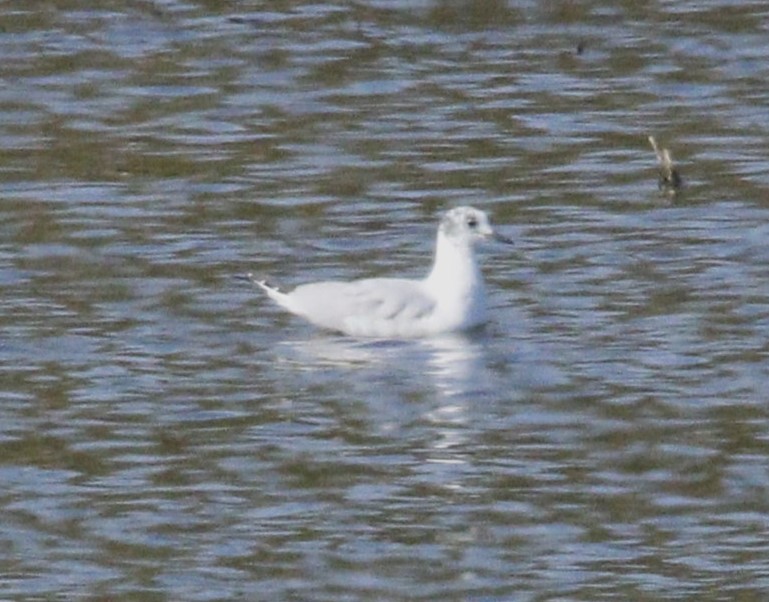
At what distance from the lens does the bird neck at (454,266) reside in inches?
567

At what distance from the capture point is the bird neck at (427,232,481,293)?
47.2 feet

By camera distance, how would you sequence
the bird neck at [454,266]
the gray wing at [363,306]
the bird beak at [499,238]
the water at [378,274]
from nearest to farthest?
1. the water at [378,274]
2. the gray wing at [363,306]
3. the bird neck at [454,266]
4. the bird beak at [499,238]

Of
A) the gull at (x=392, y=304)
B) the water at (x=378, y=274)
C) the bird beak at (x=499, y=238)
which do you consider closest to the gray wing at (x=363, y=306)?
the gull at (x=392, y=304)

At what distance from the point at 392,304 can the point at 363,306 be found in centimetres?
15

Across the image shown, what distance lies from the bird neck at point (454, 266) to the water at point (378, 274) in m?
0.27

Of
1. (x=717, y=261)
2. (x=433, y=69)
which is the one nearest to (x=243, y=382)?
(x=717, y=261)

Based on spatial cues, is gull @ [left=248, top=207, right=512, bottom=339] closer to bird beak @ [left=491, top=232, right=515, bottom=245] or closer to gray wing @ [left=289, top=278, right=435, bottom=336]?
gray wing @ [left=289, top=278, right=435, bottom=336]

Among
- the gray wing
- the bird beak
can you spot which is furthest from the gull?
the bird beak

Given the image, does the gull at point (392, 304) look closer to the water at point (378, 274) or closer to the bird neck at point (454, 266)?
the bird neck at point (454, 266)

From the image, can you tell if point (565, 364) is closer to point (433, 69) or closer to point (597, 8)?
point (433, 69)

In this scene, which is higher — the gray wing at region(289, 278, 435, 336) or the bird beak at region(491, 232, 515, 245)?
the bird beak at region(491, 232, 515, 245)

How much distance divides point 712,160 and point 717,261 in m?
2.28

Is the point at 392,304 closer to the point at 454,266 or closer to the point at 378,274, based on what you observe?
the point at 454,266

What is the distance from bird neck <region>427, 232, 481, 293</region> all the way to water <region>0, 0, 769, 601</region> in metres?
0.27
